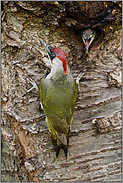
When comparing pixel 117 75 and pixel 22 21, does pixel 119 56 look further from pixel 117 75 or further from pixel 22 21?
pixel 22 21

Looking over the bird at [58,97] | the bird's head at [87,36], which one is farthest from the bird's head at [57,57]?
the bird's head at [87,36]

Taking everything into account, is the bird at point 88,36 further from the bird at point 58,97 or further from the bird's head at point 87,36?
the bird at point 58,97

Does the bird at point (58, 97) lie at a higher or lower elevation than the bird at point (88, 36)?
lower

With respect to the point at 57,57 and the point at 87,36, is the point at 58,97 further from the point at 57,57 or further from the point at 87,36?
the point at 87,36

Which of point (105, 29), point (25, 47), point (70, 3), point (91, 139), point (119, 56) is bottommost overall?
point (91, 139)

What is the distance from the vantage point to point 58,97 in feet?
4.64

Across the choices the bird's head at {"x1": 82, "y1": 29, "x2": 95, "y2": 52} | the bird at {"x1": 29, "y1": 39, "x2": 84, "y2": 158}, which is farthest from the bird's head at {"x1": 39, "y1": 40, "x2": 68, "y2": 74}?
the bird's head at {"x1": 82, "y1": 29, "x2": 95, "y2": 52}

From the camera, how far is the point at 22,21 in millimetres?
1410

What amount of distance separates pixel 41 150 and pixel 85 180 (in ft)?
1.61

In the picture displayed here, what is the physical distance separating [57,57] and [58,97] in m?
0.33

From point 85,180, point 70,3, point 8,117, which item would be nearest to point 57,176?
point 85,180

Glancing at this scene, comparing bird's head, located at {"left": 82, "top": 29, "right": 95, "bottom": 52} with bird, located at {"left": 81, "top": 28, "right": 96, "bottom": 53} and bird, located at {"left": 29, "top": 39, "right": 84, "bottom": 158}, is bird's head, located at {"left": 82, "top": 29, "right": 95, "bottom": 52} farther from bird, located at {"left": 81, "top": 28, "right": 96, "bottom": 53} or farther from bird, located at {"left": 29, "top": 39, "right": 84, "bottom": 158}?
bird, located at {"left": 29, "top": 39, "right": 84, "bottom": 158}

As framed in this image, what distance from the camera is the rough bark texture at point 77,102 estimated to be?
1449 millimetres

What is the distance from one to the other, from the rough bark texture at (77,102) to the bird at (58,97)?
0.07 meters
